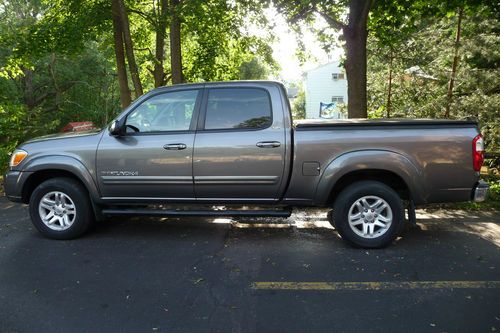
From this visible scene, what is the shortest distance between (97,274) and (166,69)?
13.4 metres

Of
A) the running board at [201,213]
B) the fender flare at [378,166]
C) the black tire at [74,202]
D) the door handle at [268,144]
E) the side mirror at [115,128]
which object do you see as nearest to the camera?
the fender flare at [378,166]

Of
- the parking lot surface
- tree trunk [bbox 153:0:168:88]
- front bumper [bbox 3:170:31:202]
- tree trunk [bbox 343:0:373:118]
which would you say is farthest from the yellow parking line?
tree trunk [bbox 153:0:168:88]

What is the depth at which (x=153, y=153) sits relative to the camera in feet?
16.4

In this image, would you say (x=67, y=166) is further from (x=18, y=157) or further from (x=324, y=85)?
(x=324, y=85)

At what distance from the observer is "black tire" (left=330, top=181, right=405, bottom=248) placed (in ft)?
15.4

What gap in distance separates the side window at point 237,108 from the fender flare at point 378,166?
95cm

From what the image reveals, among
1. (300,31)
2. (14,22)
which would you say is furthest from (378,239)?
(14,22)

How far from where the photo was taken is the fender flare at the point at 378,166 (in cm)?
462

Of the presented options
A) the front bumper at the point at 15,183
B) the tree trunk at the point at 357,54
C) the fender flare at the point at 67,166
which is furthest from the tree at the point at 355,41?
the front bumper at the point at 15,183

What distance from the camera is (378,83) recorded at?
47.8ft

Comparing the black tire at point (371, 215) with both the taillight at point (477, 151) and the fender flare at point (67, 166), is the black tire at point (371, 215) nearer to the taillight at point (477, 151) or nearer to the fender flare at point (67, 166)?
the taillight at point (477, 151)

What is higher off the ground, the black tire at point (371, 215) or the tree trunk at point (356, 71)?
the tree trunk at point (356, 71)

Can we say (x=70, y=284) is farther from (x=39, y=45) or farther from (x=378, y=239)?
(x=39, y=45)

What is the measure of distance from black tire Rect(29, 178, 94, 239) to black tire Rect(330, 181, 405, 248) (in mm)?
2999
